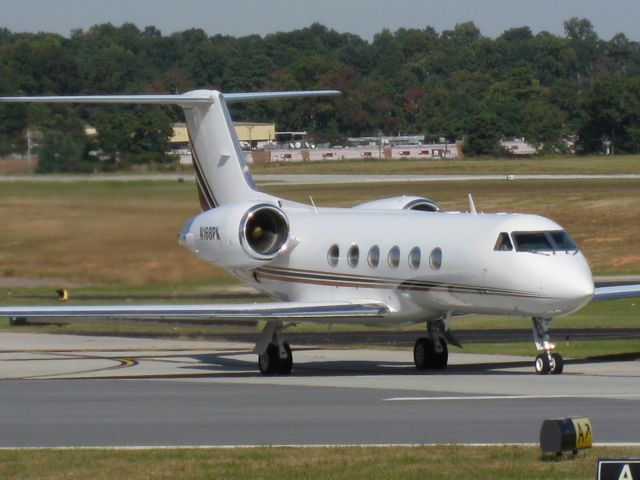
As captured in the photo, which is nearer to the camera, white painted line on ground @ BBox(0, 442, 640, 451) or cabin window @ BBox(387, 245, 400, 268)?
white painted line on ground @ BBox(0, 442, 640, 451)

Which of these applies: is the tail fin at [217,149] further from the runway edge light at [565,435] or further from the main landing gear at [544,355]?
the runway edge light at [565,435]

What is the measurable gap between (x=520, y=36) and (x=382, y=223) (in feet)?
576

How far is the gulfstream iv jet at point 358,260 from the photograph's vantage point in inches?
890

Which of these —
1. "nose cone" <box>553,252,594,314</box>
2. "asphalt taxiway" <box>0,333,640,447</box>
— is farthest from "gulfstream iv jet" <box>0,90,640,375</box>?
"asphalt taxiway" <box>0,333,640,447</box>

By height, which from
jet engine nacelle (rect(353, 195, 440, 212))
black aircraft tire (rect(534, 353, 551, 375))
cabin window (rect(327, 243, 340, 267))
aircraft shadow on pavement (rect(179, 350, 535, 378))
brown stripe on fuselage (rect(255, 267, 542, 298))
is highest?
jet engine nacelle (rect(353, 195, 440, 212))

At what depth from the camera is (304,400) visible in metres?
19.3

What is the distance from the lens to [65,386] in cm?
2194

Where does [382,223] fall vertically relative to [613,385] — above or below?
above

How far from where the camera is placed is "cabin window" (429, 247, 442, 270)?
934 inches

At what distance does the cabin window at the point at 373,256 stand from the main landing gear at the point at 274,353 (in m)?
1.89

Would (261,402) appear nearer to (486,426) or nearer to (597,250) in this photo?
(486,426)

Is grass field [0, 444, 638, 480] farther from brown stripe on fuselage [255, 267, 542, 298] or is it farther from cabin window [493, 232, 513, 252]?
cabin window [493, 232, 513, 252]

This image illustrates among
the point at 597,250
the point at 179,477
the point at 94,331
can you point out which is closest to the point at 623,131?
the point at 597,250

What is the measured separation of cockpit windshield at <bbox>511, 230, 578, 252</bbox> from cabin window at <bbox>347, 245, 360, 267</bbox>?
3.52 m
